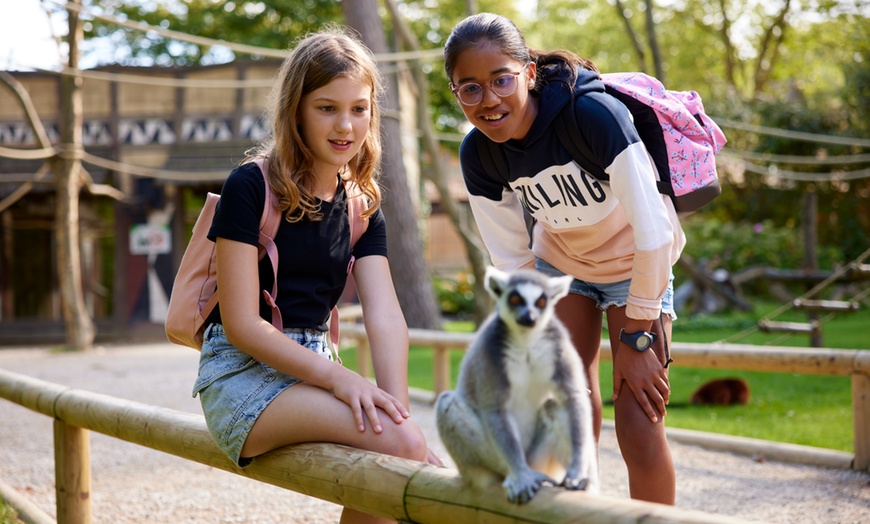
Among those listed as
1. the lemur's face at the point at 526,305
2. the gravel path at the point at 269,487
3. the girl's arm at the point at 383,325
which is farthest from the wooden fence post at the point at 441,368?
the lemur's face at the point at 526,305

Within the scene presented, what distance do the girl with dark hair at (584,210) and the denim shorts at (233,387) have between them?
83 cm

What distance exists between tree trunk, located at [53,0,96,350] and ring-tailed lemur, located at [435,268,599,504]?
493 inches

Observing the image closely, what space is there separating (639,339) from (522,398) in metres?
0.77

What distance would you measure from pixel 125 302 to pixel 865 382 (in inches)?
534

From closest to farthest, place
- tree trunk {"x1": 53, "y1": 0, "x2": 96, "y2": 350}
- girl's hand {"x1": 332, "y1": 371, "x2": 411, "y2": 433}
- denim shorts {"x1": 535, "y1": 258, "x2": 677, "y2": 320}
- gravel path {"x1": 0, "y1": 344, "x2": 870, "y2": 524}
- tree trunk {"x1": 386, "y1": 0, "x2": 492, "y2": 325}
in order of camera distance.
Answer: girl's hand {"x1": 332, "y1": 371, "x2": 411, "y2": 433}, denim shorts {"x1": 535, "y1": 258, "x2": 677, "y2": 320}, gravel path {"x1": 0, "y1": 344, "x2": 870, "y2": 524}, tree trunk {"x1": 386, "y1": 0, "x2": 492, "y2": 325}, tree trunk {"x1": 53, "y1": 0, "x2": 96, "y2": 350}

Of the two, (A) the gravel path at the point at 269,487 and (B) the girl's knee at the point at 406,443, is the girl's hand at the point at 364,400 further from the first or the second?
(A) the gravel path at the point at 269,487

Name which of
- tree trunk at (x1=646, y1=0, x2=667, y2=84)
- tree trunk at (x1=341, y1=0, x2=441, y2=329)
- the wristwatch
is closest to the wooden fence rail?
the wristwatch

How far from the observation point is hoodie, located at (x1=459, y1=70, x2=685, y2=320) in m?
2.21

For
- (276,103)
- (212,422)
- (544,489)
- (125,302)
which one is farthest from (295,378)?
(125,302)

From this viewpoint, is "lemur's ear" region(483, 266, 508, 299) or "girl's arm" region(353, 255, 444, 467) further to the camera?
"girl's arm" region(353, 255, 444, 467)

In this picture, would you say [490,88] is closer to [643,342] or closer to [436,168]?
[643,342]

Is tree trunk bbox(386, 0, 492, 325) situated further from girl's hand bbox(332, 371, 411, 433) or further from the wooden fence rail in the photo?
girl's hand bbox(332, 371, 411, 433)

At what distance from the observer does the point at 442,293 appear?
1859cm

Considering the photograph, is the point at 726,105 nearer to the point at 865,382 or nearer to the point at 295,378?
the point at 865,382
